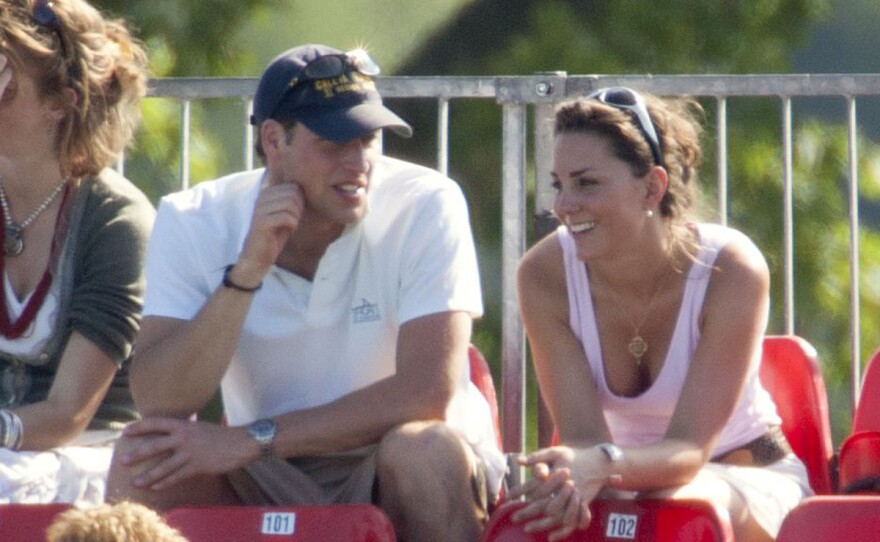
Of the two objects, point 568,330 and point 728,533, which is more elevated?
point 568,330

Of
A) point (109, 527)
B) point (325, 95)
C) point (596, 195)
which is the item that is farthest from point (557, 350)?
point (109, 527)

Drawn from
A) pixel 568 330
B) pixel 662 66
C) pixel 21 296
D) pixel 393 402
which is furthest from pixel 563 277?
pixel 662 66

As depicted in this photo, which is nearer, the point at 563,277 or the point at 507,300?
the point at 563,277

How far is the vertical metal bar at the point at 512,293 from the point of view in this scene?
4.60 m

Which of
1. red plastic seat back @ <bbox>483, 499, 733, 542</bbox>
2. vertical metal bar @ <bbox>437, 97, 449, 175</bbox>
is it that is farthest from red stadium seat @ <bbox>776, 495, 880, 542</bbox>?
vertical metal bar @ <bbox>437, 97, 449, 175</bbox>

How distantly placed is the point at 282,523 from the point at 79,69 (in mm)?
1357

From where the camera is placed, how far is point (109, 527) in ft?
9.45

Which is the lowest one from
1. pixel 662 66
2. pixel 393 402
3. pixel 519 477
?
pixel 519 477

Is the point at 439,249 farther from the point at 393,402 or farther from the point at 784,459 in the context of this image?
the point at 784,459

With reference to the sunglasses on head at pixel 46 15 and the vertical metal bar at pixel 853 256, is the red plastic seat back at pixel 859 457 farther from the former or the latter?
the sunglasses on head at pixel 46 15

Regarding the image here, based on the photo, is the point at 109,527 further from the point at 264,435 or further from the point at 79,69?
the point at 79,69

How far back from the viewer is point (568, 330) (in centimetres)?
394

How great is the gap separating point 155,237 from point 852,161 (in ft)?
5.91

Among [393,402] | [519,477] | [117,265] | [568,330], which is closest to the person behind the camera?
[393,402]
